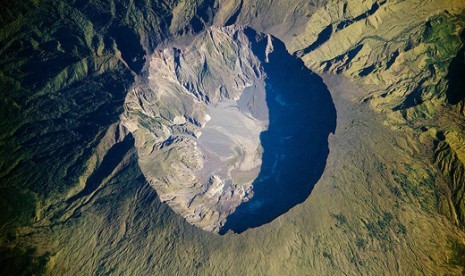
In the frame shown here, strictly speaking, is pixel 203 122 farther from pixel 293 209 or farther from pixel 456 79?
pixel 456 79

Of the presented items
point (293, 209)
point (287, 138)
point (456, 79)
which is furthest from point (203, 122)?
point (456, 79)

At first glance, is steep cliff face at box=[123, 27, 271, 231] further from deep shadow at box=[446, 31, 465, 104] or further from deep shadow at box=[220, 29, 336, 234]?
deep shadow at box=[446, 31, 465, 104]

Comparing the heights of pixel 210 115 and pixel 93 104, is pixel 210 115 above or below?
below

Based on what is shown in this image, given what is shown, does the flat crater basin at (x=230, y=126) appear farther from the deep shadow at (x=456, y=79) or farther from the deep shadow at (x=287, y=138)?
the deep shadow at (x=456, y=79)

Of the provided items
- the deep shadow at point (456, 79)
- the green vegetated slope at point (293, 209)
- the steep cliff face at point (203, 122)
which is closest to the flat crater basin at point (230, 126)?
the steep cliff face at point (203, 122)

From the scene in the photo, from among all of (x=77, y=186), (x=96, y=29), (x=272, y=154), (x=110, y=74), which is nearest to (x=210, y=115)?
(x=272, y=154)

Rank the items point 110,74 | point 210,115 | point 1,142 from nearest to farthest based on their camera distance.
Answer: point 1,142 → point 110,74 → point 210,115

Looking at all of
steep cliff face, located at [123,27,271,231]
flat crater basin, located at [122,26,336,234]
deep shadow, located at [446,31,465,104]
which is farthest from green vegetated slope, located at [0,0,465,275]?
steep cliff face, located at [123,27,271,231]

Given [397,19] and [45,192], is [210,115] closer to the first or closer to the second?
[45,192]
